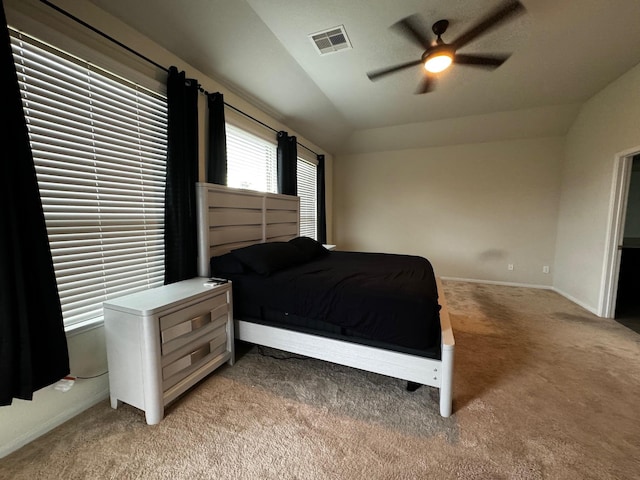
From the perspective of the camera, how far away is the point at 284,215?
3529 mm

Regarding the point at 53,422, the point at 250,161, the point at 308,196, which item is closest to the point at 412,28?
the point at 250,161

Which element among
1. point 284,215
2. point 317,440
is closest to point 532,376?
point 317,440

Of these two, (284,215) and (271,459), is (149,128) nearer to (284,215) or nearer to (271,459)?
(284,215)

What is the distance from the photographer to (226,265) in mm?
2242

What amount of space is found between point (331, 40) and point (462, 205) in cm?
378

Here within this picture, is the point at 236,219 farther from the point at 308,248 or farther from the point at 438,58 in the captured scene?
the point at 438,58

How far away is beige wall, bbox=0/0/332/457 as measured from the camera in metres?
1.34

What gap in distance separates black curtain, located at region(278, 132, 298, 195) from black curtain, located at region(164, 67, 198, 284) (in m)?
1.47

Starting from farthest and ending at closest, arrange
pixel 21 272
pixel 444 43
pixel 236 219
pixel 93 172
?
pixel 236 219 → pixel 444 43 → pixel 93 172 → pixel 21 272

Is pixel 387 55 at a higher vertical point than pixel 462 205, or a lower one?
higher

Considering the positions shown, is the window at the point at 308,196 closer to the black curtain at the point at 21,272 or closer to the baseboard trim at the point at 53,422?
the baseboard trim at the point at 53,422

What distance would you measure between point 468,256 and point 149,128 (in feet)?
17.0

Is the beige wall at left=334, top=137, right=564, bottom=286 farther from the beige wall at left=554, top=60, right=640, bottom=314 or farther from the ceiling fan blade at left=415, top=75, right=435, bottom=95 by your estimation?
the ceiling fan blade at left=415, top=75, right=435, bottom=95

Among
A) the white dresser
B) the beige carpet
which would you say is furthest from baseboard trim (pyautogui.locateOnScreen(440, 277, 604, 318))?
the white dresser
